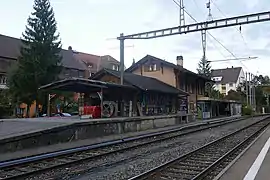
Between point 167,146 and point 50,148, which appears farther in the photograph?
point 167,146

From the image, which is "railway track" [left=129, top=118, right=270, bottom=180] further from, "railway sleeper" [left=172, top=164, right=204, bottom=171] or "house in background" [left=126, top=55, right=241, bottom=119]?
"house in background" [left=126, top=55, right=241, bottom=119]

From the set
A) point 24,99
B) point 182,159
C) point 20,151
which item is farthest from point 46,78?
point 182,159

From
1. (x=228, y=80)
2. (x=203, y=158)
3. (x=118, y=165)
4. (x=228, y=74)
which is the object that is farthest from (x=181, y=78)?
(x=228, y=74)

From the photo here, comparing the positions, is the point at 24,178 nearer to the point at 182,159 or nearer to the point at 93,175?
the point at 93,175

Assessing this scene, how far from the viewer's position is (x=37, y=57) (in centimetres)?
3969

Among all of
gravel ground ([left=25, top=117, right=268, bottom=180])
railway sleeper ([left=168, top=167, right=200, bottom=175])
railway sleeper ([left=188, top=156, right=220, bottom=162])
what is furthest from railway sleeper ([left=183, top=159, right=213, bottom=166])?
railway sleeper ([left=168, top=167, right=200, bottom=175])

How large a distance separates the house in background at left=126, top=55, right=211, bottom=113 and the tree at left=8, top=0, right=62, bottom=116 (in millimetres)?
10602

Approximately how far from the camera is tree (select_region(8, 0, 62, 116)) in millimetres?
38438

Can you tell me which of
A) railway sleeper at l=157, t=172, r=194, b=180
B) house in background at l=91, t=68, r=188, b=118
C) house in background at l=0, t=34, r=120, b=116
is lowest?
railway sleeper at l=157, t=172, r=194, b=180

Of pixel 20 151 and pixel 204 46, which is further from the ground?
pixel 204 46

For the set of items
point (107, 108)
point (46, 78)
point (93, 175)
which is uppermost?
point (46, 78)

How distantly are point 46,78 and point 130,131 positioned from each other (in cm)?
2028

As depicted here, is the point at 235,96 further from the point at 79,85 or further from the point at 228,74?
the point at 79,85

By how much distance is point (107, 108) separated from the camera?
89.0ft
